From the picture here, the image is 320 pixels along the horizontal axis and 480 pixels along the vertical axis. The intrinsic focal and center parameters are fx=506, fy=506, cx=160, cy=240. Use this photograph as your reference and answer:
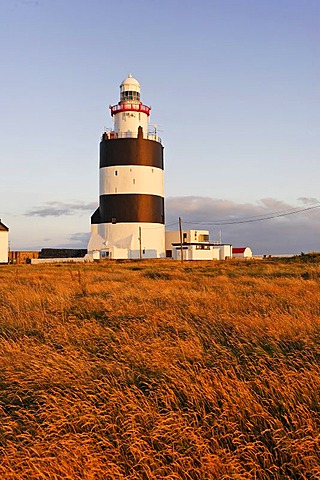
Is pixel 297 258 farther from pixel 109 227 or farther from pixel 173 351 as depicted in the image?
pixel 173 351

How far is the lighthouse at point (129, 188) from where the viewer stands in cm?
5522

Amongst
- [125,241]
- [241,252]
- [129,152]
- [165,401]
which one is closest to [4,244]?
[125,241]

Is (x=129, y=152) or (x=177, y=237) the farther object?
(x=177, y=237)

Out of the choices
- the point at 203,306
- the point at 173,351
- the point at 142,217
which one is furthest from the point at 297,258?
the point at 173,351

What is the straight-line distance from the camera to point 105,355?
287 inches

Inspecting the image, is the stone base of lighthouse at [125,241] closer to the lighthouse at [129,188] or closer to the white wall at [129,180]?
the lighthouse at [129,188]

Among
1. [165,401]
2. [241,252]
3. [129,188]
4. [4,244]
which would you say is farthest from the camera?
[241,252]

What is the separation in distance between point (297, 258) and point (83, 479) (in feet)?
130

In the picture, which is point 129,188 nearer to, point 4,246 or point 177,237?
point 177,237

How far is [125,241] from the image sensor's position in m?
55.6

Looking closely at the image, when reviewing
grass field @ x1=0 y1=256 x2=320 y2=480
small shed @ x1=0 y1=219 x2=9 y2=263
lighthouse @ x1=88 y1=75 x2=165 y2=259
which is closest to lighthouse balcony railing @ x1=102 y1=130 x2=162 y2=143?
lighthouse @ x1=88 y1=75 x2=165 y2=259

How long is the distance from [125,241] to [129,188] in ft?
19.1

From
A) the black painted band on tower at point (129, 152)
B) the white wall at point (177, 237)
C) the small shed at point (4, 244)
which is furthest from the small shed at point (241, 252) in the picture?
the small shed at point (4, 244)

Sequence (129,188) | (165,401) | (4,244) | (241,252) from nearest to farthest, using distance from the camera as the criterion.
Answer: (165,401), (129,188), (4,244), (241,252)
